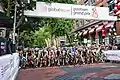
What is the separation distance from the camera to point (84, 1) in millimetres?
51562

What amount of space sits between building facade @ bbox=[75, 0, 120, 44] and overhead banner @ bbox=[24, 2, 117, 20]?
28.7 ft

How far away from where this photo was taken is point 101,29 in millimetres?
37062

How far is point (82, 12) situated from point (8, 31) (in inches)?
240

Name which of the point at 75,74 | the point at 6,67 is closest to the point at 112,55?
the point at 75,74

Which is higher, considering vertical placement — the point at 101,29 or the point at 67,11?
the point at 67,11

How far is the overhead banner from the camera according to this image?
804 inches

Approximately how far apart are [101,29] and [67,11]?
54.8 feet

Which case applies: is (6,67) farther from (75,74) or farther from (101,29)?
(101,29)

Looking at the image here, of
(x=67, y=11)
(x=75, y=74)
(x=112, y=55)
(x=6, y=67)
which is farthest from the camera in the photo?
(x=112, y=55)

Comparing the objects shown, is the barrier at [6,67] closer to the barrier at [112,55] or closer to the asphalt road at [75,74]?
the asphalt road at [75,74]

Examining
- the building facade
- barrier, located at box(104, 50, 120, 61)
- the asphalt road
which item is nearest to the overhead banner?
barrier, located at box(104, 50, 120, 61)

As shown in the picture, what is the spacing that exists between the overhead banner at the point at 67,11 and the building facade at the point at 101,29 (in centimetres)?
875

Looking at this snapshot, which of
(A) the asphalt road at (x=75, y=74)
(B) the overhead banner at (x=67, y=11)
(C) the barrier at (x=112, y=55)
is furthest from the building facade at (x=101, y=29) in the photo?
(A) the asphalt road at (x=75, y=74)

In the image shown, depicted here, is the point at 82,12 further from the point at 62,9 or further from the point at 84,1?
the point at 84,1
